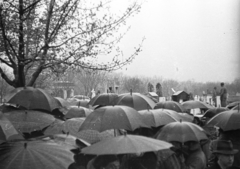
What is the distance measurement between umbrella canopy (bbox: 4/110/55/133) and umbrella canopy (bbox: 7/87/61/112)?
58cm

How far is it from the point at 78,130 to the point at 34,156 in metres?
2.28

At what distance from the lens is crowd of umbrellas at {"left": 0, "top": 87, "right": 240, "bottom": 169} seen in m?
3.90

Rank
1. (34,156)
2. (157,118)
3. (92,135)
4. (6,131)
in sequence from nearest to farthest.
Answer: (34,156)
(6,131)
(92,135)
(157,118)

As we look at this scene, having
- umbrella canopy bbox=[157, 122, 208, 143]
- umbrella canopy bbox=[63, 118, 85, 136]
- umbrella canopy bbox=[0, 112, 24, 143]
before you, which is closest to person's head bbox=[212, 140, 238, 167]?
umbrella canopy bbox=[157, 122, 208, 143]

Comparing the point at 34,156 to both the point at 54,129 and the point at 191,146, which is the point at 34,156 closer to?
the point at 54,129

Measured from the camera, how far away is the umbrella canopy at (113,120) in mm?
5699

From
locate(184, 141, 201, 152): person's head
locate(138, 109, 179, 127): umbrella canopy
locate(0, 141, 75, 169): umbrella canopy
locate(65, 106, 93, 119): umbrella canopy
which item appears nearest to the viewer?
locate(0, 141, 75, 169): umbrella canopy

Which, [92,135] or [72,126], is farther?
[72,126]

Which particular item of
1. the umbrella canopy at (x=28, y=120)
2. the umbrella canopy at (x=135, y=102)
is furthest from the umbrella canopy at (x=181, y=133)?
the umbrella canopy at (x=135, y=102)

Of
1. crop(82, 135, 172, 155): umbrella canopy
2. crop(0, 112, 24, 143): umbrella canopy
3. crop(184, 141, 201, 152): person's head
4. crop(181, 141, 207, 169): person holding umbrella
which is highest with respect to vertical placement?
crop(0, 112, 24, 143): umbrella canopy

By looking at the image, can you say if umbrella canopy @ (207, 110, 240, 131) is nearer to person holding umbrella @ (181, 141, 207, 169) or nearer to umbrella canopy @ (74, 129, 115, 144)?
person holding umbrella @ (181, 141, 207, 169)

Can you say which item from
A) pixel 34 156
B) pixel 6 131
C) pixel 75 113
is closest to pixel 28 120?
pixel 6 131

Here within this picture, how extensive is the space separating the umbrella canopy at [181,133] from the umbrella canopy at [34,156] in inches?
86.7

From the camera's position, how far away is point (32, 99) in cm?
723
